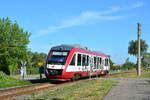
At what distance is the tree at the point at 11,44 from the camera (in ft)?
177

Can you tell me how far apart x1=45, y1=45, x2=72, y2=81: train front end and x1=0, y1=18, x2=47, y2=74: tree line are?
24888 millimetres

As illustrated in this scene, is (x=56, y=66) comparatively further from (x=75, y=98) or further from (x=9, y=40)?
(x=9, y=40)

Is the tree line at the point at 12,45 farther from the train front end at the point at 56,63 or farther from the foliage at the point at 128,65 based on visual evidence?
the foliage at the point at 128,65

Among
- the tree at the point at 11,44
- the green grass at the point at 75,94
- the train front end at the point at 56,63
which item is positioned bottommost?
the green grass at the point at 75,94

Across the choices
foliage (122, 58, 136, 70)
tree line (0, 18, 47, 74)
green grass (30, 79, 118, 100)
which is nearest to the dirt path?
green grass (30, 79, 118, 100)

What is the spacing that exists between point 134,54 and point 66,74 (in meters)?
63.1

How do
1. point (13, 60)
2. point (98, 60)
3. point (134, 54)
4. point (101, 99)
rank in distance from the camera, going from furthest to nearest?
1. point (134, 54)
2. point (13, 60)
3. point (98, 60)
4. point (101, 99)

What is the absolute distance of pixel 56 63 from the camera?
28.3 meters

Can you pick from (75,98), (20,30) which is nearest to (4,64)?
(20,30)

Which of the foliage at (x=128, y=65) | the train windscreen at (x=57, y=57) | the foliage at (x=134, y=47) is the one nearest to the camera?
the train windscreen at (x=57, y=57)

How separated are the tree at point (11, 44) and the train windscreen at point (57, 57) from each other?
25.3 metres

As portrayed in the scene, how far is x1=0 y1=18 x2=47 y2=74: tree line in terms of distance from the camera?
53.9 metres

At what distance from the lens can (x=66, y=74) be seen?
1106 inches

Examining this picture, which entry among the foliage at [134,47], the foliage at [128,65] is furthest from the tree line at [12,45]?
the foliage at [128,65]
